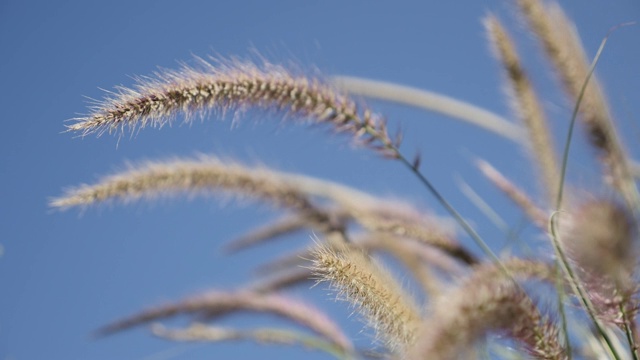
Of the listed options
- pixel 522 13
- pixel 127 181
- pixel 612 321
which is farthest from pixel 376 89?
pixel 612 321

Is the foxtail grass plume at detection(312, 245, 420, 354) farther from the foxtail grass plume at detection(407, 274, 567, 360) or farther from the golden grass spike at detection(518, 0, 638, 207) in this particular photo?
the golden grass spike at detection(518, 0, 638, 207)

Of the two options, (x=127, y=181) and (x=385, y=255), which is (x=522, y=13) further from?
(x=127, y=181)

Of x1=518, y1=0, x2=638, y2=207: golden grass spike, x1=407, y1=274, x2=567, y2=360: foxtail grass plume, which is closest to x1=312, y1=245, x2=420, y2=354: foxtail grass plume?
x1=407, y1=274, x2=567, y2=360: foxtail grass plume

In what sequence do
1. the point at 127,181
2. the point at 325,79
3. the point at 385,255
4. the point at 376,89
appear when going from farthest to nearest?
the point at 376,89
the point at 385,255
the point at 127,181
the point at 325,79

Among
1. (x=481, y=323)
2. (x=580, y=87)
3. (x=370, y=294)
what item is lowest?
(x=481, y=323)

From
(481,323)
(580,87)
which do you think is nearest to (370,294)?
(481,323)

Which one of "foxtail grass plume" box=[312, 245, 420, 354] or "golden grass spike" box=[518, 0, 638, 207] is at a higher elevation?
"golden grass spike" box=[518, 0, 638, 207]

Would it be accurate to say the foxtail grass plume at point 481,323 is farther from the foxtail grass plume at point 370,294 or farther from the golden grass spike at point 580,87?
the golden grass spike at point 580,87

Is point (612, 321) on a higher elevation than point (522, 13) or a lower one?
lower

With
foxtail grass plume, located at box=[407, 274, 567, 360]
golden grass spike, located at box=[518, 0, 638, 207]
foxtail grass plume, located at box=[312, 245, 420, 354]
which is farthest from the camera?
golden grass spike, located at box=[518, 0, 638, 207]

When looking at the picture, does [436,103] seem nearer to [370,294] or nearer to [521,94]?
[521,94]

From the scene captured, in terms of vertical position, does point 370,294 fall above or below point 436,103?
below
